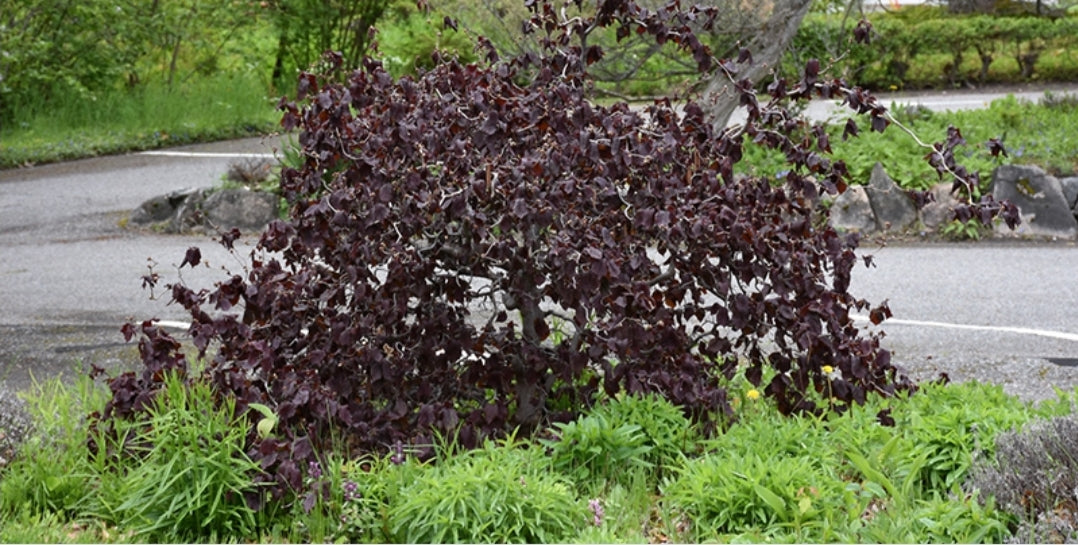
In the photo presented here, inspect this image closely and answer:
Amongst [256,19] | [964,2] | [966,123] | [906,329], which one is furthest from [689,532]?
[964,2]

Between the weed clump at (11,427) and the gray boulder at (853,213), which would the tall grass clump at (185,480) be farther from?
the gray boulder at (853,213)

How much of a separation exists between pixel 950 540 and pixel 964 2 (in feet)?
80.4

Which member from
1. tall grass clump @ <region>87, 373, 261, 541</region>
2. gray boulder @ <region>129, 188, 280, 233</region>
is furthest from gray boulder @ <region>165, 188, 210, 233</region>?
tall grass clump @ <region>87, 373, 261, 541</region>

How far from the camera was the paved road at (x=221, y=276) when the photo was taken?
6812 millimetres

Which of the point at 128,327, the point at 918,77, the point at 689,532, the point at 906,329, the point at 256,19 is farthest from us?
the point at 918,77

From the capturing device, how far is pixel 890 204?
10.8m

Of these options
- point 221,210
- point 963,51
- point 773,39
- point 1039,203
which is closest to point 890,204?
point 1039,203

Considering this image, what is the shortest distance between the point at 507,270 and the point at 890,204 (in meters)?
6.82

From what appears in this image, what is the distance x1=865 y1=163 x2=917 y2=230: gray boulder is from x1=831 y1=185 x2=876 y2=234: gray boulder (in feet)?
0.18

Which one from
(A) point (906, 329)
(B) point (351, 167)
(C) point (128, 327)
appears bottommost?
(A) point (906, 329)

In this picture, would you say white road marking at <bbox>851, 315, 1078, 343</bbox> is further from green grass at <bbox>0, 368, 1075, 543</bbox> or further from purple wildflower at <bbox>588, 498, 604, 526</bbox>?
purple wildflower at <bbox>588, 498, 604, 526</bbox>

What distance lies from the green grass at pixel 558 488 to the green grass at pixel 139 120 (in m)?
12.9

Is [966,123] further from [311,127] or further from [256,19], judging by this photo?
[256,19]

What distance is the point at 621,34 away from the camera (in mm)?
5391
